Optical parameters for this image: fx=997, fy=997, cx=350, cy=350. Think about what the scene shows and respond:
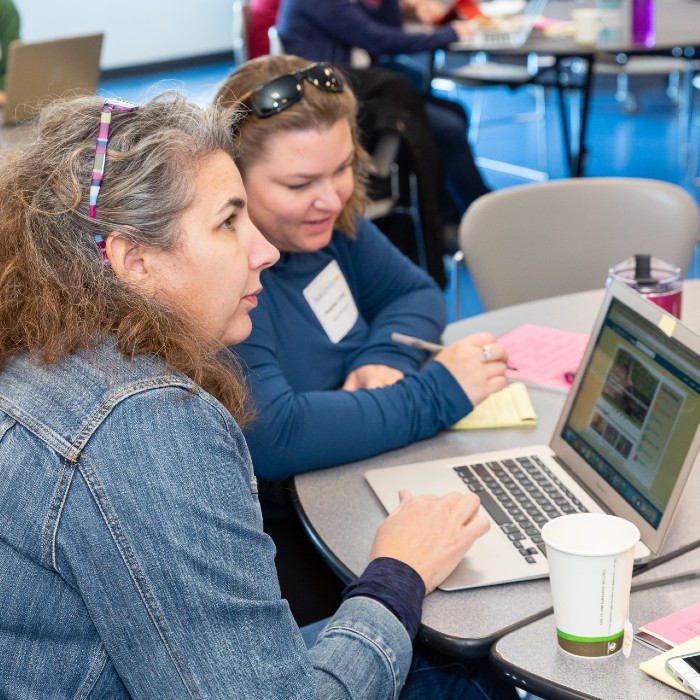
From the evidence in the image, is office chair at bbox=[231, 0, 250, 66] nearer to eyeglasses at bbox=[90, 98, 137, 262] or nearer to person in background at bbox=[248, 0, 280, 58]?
person in background at bbox=[248, 0, 280, 58]

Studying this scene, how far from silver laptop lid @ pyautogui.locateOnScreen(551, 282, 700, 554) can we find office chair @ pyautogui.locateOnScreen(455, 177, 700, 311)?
93 centimetres

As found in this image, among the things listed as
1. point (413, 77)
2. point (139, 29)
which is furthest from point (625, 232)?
point (139, 29)

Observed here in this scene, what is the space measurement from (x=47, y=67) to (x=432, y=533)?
9.75 feet

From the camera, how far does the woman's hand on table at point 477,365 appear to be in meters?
1.52

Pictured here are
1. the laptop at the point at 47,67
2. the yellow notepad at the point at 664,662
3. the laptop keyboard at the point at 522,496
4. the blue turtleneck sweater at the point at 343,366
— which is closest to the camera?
the yellow notepad at the point at 664,662

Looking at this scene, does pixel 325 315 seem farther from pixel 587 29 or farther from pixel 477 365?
pixel 587 29

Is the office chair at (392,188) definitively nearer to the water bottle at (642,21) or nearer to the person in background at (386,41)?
the person in background at (386,41)

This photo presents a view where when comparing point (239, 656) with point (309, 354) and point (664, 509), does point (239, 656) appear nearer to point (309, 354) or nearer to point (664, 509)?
point (664, 509)

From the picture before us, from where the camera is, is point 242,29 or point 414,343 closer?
point 414,343

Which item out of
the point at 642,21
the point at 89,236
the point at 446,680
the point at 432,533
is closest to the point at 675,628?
the point at 432,533

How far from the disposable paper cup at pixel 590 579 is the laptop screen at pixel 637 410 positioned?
0.51ft

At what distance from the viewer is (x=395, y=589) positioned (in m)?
1.10

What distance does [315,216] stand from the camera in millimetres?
1664

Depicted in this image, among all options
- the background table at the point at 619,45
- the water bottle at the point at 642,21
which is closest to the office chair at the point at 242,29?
the background table at the point at 619,45
